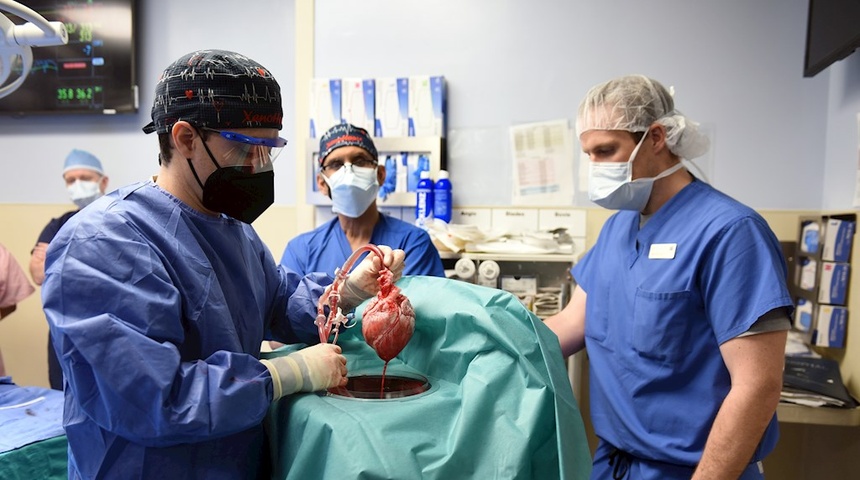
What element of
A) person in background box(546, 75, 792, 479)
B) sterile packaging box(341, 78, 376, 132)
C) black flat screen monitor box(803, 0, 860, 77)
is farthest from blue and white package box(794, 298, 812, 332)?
sterile packaging box(341, 78, 376, 132)

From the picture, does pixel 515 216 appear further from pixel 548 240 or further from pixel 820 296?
pixel 820 296

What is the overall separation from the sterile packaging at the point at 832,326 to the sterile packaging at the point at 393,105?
1.87m

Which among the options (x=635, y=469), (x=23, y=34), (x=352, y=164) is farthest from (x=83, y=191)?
(x=635, y=469)

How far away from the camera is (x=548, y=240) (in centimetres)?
243

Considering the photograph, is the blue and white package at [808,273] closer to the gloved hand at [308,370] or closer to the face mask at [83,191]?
the gloved hand at [308,370]

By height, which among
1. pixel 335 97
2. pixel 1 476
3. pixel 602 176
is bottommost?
pixel 1 476

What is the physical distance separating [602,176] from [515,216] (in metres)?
1.29

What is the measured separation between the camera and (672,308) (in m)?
1.32

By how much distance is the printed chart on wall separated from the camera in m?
2.73

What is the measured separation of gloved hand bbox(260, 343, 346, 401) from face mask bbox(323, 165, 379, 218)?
38.2 inches

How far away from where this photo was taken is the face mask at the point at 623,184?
1463 millimetres

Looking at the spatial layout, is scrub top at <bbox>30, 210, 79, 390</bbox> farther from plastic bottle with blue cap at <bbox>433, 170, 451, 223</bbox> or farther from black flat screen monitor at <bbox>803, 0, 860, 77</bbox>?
black flat screen monitor at <bbox>803, 0, 860, 77</bbox>

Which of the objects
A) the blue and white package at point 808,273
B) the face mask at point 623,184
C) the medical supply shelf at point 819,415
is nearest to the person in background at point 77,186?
the face mask at point 623,184

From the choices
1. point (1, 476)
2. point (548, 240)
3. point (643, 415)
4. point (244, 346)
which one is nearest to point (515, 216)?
point (548, 240)
